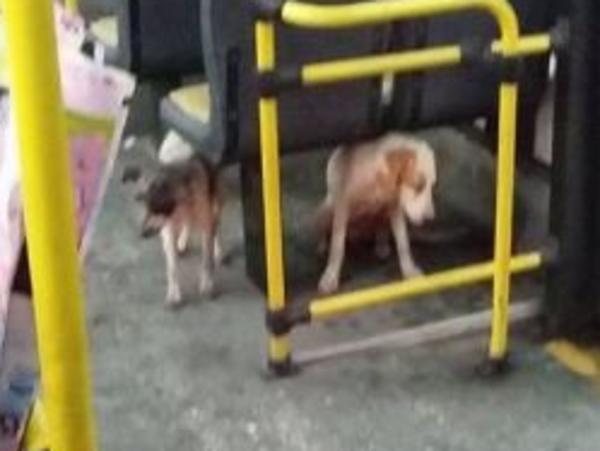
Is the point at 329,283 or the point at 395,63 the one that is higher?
the point at 395,63

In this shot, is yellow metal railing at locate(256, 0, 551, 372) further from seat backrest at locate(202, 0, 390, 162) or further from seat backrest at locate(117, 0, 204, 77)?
seat backrest at locate(117, 0, 204, 77)

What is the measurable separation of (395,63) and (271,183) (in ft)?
0.90

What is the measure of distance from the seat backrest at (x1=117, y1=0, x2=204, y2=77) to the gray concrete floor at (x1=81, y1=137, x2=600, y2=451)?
48 centimetres

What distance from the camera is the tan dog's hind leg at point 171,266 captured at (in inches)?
108

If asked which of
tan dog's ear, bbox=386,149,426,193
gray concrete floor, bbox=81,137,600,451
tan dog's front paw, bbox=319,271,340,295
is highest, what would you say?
tan dog's ear, bbox=386,149,426,193

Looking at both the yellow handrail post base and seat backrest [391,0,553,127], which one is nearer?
the yellow handrail post base

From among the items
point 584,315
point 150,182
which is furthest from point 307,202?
point 584,315

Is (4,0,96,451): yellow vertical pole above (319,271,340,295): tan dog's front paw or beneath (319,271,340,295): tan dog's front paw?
above

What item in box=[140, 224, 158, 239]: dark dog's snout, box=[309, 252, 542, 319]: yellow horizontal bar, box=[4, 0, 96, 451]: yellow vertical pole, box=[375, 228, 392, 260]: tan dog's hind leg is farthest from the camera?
box=[375, 228, 392, 260]: tan dog's hind leg

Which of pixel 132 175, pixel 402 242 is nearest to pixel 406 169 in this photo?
pixel 402 242

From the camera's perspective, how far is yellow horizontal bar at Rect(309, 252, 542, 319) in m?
2.44

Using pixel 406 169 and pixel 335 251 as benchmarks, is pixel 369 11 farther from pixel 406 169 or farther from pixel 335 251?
pixel 335 251

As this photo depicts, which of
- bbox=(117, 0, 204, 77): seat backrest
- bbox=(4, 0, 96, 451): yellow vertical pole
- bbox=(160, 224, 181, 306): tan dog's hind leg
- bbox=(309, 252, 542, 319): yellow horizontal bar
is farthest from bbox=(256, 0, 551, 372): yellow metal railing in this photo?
bbox=(4, 0, 96, 451): yellow vertical pole

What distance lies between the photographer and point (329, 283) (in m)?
2.76
